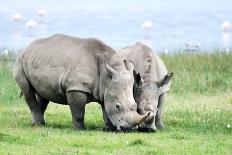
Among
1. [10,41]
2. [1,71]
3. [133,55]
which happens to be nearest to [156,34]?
[10,41]

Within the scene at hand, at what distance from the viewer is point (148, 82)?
15.9 meters

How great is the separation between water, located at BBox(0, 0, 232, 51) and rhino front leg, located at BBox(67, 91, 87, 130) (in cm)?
1530

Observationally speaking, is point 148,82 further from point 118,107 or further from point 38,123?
point 38,123

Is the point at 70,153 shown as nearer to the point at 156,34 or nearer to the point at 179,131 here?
the point at 179,131

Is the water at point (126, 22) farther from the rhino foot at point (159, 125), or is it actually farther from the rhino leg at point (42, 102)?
the rhino foot at point (159, 125)

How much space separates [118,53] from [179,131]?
175 centimetres

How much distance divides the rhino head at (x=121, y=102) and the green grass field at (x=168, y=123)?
24cm

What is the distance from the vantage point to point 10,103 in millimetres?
19672

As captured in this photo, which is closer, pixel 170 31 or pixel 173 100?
pixel 173 100

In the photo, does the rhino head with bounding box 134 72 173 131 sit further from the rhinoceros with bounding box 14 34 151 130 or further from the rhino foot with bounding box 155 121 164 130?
the rhino foot with bounding box 155 121 164 130

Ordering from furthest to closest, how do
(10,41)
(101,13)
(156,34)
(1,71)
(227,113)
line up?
(101,13)
(156,34)
(10,41)
(1,71)
(227,113)

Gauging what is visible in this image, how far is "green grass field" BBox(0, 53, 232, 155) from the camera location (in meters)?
13.7

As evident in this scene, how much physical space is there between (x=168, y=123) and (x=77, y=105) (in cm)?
214

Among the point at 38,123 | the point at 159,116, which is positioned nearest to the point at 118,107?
the point at 159,116
